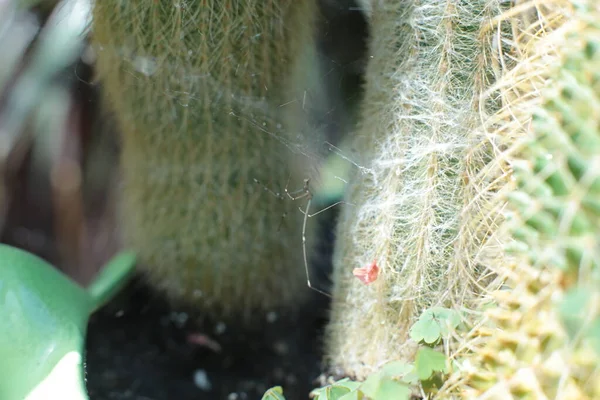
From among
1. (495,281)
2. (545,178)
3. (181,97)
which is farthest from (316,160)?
(545,178)

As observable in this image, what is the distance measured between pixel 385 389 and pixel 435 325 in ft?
0.29

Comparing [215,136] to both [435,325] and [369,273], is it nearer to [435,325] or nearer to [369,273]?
[369,273]

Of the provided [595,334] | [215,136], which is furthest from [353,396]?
[215,136]

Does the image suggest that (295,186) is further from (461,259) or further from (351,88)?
(461,259)

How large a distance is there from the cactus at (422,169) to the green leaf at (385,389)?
125 mm

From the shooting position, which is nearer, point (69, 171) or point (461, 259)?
point (461, 259)

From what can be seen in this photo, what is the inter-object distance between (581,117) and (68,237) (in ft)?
3.77

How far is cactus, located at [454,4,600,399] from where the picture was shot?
1.03ft

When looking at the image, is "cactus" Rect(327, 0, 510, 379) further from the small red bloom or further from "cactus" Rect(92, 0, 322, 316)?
"cactus" Rect(92, 0, 322, 316)

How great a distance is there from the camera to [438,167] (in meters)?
0.60

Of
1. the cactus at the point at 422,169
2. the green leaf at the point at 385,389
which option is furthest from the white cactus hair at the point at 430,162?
the green leaf at the point at 385,389

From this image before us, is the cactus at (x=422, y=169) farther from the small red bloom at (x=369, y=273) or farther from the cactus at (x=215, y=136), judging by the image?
the cactus at (x=215, y=136)

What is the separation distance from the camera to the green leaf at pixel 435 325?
541 mm

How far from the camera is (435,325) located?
1.80ft
